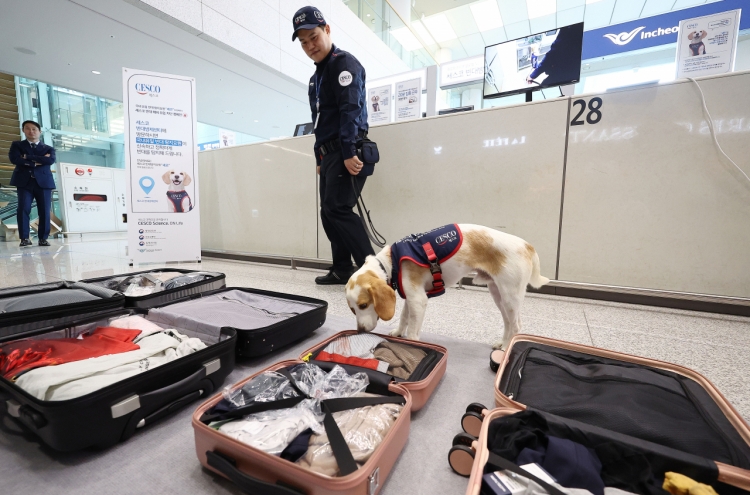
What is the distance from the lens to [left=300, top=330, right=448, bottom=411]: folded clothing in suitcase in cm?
92

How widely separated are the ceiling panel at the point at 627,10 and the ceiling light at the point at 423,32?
4.30 m

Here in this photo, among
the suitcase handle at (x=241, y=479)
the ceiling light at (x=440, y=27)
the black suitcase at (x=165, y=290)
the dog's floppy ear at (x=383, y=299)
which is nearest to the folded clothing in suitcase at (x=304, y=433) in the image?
the suitcase handle at (x=241, y=479)

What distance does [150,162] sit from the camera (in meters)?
3.20

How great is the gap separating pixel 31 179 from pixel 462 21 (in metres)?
9.59

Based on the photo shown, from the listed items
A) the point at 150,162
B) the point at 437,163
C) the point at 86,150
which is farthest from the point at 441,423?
the point at 86,150

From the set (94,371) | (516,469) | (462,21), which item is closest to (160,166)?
(94,371)

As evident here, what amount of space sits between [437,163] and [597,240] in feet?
4.16

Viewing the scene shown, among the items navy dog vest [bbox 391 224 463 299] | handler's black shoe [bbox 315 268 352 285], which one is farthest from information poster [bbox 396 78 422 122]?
navy dog vest [bbox 391 224 463 299]

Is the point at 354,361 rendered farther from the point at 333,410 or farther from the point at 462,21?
the point at 462,21

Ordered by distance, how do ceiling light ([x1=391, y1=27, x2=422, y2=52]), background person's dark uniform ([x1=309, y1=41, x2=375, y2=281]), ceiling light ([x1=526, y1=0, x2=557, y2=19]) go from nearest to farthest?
background person's dark uniform ([x1=309, y1=41, x2=375, y2=281]) < ceiling light ([x1=526, y1=0, x2=557, y2=19]) < ceiling light ([x1=391, y1=27, x2=422, y2=52])

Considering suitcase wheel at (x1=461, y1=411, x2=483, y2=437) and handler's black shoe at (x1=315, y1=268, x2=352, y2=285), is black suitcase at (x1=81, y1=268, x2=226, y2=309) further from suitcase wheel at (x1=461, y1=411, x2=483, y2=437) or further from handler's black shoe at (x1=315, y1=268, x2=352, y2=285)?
suitcase wheel at (x1=461, y1=411, x2=483, y2=437)

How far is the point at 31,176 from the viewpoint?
5203 millimetres

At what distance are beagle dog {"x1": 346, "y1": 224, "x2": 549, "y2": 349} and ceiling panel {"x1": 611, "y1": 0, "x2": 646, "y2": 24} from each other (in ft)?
29.4

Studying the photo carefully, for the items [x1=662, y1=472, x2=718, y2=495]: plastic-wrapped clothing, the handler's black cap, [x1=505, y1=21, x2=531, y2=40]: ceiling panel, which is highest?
[x1=505, y1=21, x2=531, y2=40]: ceiling panel
